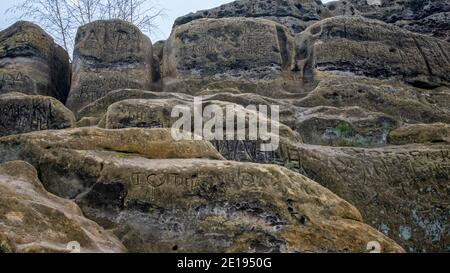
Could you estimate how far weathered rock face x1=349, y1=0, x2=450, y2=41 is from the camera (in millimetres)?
15000

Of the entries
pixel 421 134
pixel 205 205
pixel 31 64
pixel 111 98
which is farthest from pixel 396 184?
pixel 31 64

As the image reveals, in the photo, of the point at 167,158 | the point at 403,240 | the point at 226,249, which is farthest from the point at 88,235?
the point at 403,240

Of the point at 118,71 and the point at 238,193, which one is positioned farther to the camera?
the point at 118,71

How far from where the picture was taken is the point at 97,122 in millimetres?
10516

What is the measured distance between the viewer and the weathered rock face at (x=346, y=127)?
1003 cm

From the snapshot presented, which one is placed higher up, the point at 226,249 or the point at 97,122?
the point at 97,122

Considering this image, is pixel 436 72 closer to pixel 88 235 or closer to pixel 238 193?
pixel 238 193

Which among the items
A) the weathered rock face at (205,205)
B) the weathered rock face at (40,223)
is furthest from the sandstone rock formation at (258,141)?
the weathered rock face at (40,223)

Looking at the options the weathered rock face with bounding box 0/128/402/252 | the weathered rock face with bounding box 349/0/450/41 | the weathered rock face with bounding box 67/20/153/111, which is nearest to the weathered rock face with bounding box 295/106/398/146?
the weathered rock face with bounding box 0/128/402/252

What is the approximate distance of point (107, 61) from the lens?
12.9m

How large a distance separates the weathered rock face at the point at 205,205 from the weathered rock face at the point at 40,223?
0.39 metres

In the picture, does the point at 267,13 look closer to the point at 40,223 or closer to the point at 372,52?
the point at 372,52

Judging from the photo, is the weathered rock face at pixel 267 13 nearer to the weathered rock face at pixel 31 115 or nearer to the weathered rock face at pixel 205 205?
the weathered rock face at pixel 31 115

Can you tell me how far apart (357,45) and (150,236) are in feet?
25.4
